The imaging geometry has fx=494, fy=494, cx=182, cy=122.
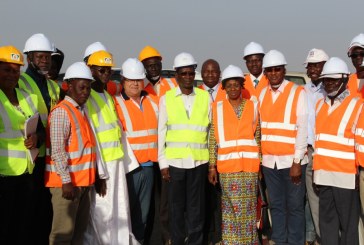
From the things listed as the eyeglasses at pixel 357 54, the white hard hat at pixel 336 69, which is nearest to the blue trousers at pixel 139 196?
the white hard hat at pixel 336 69

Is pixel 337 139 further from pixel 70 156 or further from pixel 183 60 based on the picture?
pixel 70 156

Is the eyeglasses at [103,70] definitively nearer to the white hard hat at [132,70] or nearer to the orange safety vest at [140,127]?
the white hard hat at [132,70]

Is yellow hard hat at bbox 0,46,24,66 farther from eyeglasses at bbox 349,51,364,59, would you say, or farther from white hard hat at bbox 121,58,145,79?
eyeglasses at bbox 349,51,364,59

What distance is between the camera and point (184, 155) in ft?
19.8

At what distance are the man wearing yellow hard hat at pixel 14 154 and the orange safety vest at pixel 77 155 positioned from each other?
204 mm

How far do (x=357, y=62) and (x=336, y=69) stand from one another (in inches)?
36.8

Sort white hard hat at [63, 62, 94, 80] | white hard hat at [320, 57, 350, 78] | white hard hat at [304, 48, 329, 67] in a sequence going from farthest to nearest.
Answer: white hard hat at [304, 48, 329, 67] < white hard hat at [320, 57, 350, 78] < white hard hat at [63, 62, 94, 80]

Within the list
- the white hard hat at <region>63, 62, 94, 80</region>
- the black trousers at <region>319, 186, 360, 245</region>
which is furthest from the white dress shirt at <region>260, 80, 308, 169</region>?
the white hard hat at <region>63, 62, 94, 80</region>

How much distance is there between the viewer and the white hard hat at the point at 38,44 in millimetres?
5848

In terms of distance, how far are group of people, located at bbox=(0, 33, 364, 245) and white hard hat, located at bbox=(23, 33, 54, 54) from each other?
0.06 feet

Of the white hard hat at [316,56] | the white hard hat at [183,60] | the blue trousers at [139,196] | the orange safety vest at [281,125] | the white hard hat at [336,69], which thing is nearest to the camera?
the white hard hat at [336,69]

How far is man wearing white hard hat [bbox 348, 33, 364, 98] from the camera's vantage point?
6258 millimetres

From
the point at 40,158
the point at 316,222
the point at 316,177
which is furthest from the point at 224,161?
the point at 40,158

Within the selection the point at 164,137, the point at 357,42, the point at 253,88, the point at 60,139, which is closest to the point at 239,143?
the point at 164,137
